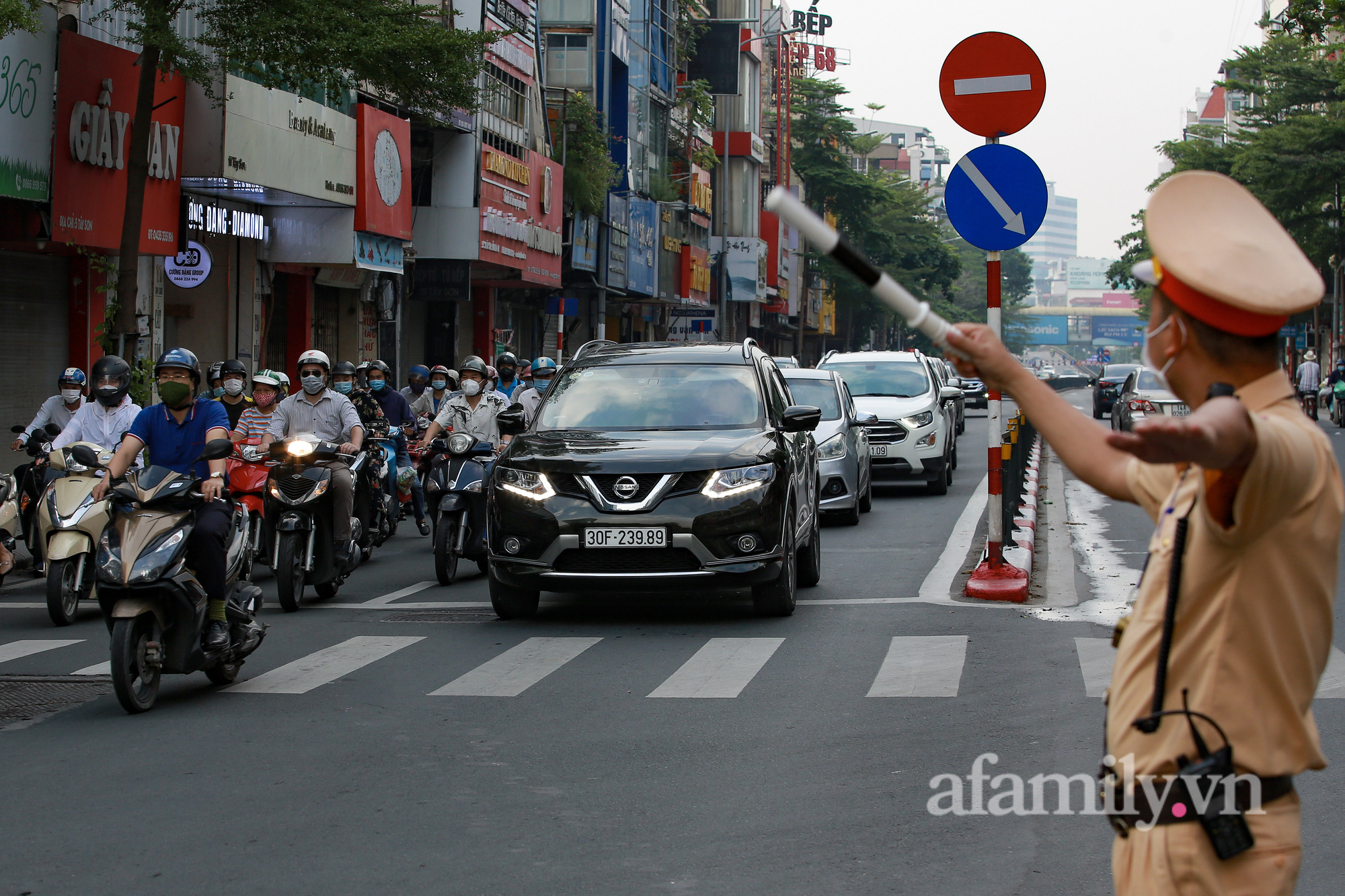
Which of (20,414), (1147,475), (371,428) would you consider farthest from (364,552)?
(1147,475)

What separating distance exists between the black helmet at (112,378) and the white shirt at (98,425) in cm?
6

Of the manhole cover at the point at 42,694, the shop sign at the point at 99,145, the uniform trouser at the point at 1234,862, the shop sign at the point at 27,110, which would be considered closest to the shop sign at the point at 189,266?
the shop sign at the point at 99,145

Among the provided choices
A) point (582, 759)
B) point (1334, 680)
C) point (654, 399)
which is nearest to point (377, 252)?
point (654, 399)

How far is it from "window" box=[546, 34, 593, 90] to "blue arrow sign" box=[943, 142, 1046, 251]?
35927mm

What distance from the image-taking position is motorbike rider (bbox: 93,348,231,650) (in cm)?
777

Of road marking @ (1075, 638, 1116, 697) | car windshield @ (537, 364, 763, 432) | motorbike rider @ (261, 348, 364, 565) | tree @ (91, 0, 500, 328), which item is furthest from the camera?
tree @ (91, 0, 500, 328)

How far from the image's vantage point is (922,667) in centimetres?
839

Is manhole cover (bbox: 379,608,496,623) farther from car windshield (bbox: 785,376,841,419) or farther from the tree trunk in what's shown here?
car windshield (bbox: 785,376,841,419)

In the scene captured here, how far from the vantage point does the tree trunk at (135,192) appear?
16188 mm

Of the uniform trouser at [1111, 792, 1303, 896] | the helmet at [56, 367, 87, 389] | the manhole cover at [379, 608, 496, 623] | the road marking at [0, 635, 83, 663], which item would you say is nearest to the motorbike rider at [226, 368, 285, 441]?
the helmet at [56, 367, 87, 389]

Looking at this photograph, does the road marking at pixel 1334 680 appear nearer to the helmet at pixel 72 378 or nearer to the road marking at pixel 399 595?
the road marking at pixel 399 595

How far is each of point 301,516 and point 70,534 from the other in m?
1.48

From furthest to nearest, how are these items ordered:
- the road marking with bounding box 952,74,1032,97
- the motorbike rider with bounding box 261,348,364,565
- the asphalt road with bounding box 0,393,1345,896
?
the motorbike rider with bounding box 261,348,364,565 → the road marking with bounding box 952,74,1032,97 → the asphalt road with bounding box 0,393,1345,896

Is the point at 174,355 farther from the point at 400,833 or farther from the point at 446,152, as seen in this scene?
the point at 446,152
